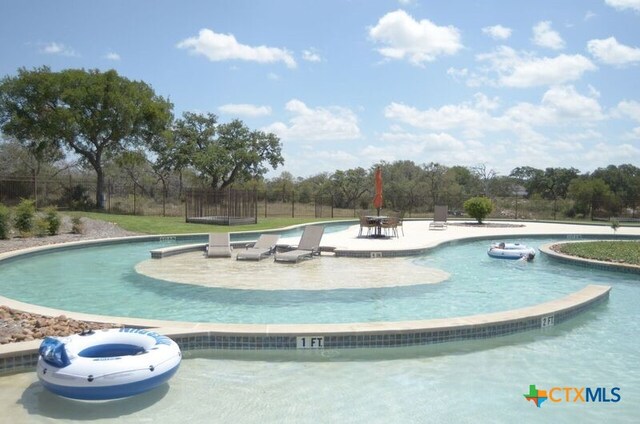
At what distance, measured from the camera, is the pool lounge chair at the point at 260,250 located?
41.0 ft

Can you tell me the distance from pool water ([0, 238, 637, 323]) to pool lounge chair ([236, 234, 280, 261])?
514 millimetres

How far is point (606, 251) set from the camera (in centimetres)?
1402

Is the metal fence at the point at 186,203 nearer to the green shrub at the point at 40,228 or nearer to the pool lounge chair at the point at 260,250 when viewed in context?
the green shrub at the point at 40,228

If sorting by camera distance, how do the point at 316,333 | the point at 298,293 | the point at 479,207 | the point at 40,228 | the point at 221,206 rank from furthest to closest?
the point at 479,207 → the point at 221,206 → the point at 40,228 → the point at 298,293 → the point at 316,333

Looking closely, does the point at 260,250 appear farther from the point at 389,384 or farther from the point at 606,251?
the point at 606,251

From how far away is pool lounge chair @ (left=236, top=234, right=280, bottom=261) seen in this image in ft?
41.0

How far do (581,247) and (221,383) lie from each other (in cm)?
1287

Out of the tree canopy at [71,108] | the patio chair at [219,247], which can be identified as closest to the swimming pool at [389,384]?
the patio chair at [219,247]

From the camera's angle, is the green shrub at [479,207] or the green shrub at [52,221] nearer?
the green shrub at [52,221]

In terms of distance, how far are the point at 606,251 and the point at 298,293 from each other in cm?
942

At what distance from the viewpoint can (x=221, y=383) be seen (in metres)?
5.20

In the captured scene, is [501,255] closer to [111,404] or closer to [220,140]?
[111,404]

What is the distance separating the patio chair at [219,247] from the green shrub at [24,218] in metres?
6.73

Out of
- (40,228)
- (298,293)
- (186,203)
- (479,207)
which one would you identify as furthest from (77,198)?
(298,293)
